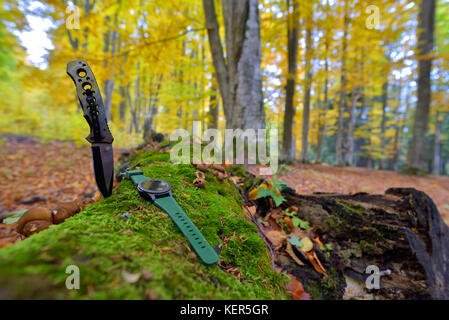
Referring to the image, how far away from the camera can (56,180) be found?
502 centimetres

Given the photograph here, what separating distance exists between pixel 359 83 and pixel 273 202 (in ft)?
30.2

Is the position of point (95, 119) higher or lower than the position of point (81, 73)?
lower

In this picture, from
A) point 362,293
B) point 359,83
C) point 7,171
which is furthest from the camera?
point 359,83

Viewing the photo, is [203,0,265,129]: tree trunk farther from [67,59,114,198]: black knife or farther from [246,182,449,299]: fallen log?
[67,59,114,198]: black knife

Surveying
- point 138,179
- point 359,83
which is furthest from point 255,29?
point 359,83

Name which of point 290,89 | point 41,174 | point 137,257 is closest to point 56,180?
point 41,174

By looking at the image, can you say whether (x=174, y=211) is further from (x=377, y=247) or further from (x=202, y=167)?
(x=377, y=247)

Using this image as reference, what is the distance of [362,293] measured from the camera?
4.04 feet

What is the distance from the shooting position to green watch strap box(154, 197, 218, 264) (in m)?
0.88

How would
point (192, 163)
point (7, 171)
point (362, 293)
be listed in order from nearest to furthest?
point (362, 293) → point (192, 163) → point (7, 171)

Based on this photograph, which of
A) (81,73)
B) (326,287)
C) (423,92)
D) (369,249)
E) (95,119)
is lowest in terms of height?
(326,287)

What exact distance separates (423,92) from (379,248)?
35.8 feet

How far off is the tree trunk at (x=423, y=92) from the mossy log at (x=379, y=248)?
9.26 metres
